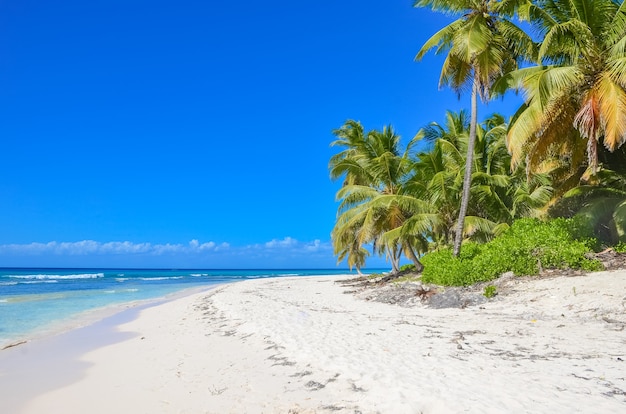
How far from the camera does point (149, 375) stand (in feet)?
18.4

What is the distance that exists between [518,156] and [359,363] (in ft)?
27.2

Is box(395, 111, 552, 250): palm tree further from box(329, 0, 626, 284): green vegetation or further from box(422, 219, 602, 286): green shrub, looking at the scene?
box(422, 219, 602, 286): green shrub

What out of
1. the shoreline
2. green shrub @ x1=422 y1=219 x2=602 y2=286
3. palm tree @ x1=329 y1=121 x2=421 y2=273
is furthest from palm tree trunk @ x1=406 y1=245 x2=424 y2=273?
the shoreline

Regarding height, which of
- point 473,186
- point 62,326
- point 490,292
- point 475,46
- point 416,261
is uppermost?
point 475,46

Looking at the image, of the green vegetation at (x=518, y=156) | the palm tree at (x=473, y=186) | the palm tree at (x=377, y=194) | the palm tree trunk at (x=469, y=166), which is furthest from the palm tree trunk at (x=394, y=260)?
the palm tree trunk at (x=469, y=166)

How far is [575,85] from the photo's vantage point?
1035cm

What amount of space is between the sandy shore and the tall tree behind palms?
6404mm

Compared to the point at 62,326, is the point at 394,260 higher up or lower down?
higher up

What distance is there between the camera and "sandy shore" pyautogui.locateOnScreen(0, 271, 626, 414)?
397 centimetres

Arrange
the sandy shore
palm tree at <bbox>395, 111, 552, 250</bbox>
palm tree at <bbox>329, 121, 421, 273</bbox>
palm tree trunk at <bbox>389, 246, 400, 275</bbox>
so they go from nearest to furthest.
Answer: the sandy shore < palm tree at <bbox>395, 111, 552, 250</bbox> < palm tree at <bbox>329, 121, 421, 273</bbox> < palm tree trunk at <bbox>389, 246, 400, 275</bbox>

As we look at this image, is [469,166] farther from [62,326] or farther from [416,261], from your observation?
[62,326]

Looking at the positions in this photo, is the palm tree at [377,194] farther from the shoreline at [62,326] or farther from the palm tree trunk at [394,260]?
the shoreline at [62,326]

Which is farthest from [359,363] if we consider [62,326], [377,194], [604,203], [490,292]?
[377,194]

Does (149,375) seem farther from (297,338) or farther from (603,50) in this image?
(603,50)
